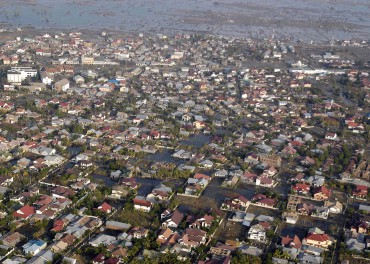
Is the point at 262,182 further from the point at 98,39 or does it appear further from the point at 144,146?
the point at 98,39

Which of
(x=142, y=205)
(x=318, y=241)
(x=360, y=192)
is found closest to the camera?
(x=318, y=241)

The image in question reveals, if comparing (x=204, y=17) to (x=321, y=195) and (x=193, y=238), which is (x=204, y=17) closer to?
(x=321, y=195)

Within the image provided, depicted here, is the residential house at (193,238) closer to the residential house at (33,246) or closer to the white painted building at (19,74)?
the residential house at (33,246)

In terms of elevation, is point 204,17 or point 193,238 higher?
point 204,17

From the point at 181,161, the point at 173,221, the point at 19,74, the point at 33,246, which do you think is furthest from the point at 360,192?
the point at 19,74

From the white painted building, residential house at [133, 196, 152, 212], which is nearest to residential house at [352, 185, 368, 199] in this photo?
residential house at [133, 196, 152, 212]

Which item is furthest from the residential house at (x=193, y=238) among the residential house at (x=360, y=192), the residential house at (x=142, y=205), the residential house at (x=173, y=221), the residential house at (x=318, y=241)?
the residential house at (x=360, y=192)
